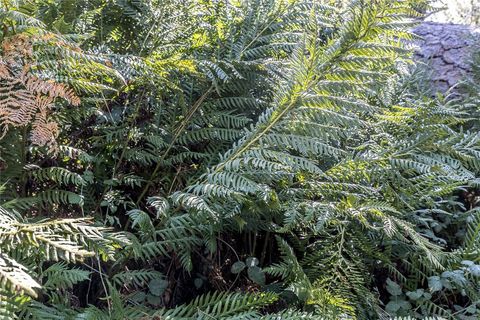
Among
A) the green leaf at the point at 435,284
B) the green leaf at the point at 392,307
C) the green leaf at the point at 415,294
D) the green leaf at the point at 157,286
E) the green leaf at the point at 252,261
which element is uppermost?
the green leaf at the point at 435,284

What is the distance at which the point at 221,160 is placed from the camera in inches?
48.6

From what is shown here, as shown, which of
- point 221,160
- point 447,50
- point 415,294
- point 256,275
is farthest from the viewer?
point 447,50

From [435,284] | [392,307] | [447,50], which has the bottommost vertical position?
[392,307]

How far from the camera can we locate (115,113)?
57.1 inches

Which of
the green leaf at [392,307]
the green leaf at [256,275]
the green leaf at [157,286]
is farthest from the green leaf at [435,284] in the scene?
the green leaf at [157,286]

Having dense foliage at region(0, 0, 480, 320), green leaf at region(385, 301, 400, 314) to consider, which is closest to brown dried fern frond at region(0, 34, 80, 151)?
dense foliage at region(0, 0, 480, 320)

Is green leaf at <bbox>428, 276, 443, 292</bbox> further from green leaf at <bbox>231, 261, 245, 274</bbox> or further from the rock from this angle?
the rock

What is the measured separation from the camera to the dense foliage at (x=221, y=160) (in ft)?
3.53

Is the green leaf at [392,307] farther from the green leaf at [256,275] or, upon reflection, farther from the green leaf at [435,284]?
the green leaf at [256,275]

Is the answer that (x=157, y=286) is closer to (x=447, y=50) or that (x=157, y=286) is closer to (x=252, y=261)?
(x=252, y=261)

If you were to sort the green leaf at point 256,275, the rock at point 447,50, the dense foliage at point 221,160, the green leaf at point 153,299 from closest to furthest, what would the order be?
the dense foliage at point 221,160
the green leaf at point 153,299
the green leaf at point 256,275
the rock at point 447,50

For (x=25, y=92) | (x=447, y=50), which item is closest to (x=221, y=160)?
(x=25, y=92)

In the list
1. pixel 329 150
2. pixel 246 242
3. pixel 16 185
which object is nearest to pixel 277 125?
pixel 329 150

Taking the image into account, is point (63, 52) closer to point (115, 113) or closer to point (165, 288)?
point (115, 113)
